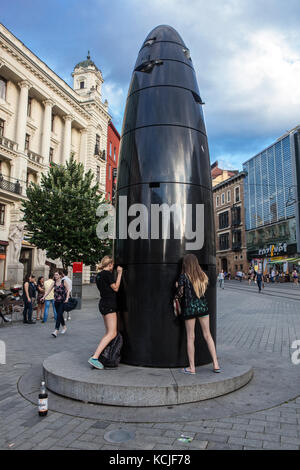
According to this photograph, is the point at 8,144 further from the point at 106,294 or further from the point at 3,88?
Result: the point at 106,294

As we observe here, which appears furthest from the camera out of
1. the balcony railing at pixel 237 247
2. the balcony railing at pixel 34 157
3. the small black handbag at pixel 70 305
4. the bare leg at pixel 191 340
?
the balcony railing at pixel 237 247

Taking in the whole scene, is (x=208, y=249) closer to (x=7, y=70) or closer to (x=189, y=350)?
(x=189, y=350)

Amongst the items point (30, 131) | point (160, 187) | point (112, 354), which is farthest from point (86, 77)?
point (112, 354)

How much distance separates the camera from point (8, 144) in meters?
29.1

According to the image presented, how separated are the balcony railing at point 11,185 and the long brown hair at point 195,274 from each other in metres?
26.6

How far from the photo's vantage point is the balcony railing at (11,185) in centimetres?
2817

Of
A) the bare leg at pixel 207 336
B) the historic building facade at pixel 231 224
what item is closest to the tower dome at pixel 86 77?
the historic building facade at pixel 231 224

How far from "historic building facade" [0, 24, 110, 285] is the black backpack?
73.9 ft

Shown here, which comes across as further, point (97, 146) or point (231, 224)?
point (231, 224)

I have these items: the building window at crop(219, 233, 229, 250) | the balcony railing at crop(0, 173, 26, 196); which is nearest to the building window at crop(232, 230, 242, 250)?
the building window at crop(219, 233, 229, 250)

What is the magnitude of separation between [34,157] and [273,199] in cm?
3173

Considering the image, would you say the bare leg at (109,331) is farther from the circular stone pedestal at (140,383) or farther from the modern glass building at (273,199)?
the modern glass building at (273,199)

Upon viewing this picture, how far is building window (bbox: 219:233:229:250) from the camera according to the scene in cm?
6282
